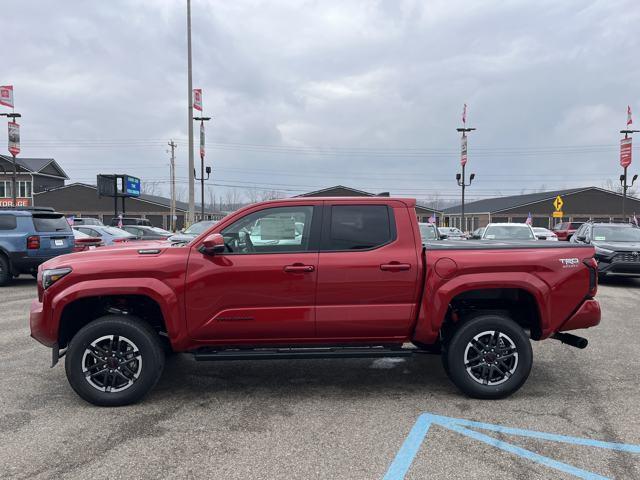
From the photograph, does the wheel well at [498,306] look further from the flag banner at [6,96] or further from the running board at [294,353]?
the flag banner at [6,96]

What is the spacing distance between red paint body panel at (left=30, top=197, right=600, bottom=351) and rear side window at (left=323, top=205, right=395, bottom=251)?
73mm

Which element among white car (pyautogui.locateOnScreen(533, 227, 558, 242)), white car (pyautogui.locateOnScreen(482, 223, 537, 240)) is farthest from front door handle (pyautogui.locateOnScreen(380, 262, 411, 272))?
white car (pyautogui.locateOnScreen(533, 227, 558, 242))

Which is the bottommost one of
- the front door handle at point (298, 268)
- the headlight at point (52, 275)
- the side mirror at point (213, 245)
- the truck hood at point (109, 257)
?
the headlight at point (52, 275)

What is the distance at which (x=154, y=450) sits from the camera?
3428 mm

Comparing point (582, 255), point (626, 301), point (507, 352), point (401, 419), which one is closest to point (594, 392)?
point (507, 352)

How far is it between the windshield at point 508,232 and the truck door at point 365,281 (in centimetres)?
1123

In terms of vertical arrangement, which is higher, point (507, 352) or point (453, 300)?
point (453, 300)

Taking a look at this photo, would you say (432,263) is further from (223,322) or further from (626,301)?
(626,301)

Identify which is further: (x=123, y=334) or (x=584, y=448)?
(x=123, y=334)

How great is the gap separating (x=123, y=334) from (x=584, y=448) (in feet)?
12.2

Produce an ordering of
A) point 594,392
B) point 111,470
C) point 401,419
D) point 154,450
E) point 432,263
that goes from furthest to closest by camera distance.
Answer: point 594,392
point 432,263
point 401,419
point 154,450
point 111,470

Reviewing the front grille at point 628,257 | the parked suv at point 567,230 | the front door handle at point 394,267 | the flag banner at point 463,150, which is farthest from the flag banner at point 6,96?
the parked suv at point 567,230

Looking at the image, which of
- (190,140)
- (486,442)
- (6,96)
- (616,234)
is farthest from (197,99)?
(486,442)

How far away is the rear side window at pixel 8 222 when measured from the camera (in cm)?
1120
